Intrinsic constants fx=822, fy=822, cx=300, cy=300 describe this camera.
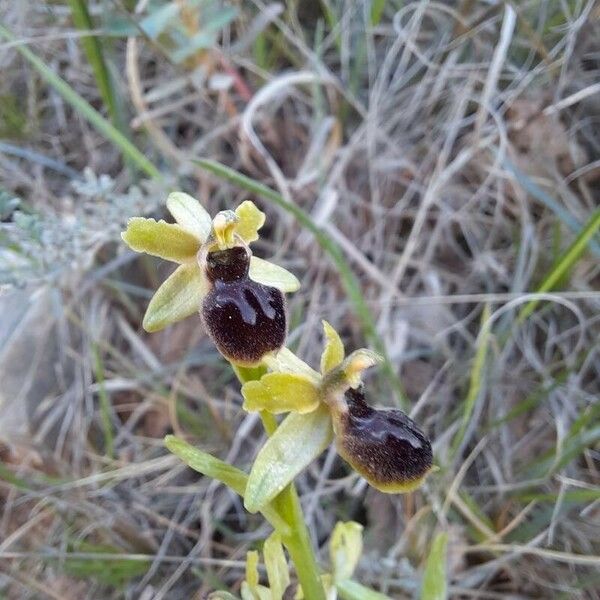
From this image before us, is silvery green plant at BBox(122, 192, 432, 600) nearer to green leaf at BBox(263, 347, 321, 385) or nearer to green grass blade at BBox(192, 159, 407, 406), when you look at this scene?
green leaf at BBox(263, 347, 321, 385)

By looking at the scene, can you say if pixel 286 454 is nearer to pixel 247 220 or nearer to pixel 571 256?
pixel 247 220

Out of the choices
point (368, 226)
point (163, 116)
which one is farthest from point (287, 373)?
point (163, 116)

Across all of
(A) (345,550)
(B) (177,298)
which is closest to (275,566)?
(A) (345,550)

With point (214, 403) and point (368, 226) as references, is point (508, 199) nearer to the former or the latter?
point (368, 226)

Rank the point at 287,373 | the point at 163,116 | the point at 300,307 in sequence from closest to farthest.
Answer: the point at 287,373
the point at 300,307
the point at 163,116

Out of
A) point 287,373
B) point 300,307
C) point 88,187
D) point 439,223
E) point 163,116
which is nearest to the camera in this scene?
point 287,373
